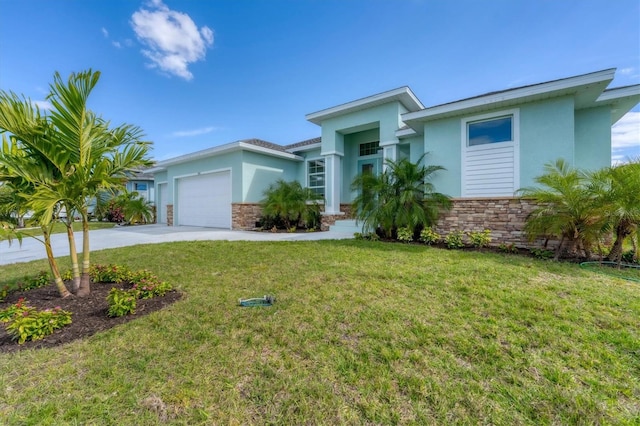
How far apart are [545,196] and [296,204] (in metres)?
8.48

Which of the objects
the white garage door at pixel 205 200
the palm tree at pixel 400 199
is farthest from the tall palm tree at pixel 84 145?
the white garage door at pixel 205 200

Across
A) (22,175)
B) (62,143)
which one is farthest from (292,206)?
(22,175)

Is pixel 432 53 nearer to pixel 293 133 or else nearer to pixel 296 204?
pixel 296 204

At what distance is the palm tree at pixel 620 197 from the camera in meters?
4.92

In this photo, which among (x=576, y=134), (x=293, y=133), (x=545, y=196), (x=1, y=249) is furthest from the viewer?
(x=293, y=133)

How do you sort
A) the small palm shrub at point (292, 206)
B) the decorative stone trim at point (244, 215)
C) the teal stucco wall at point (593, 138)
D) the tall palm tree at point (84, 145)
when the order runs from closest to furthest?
the tall palm tree at point (84, 145), the teal stucco wall at point (593, 138), the small palm shrub at point (292, 206), the decorative stone trim at point (244, 215)

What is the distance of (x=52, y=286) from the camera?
13.9 ft

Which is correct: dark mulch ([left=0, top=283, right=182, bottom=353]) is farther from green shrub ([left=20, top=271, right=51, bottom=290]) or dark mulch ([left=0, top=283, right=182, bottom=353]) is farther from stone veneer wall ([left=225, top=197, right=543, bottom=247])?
stone veneer wall ([left=225, top=197, right=543, bottom=247])

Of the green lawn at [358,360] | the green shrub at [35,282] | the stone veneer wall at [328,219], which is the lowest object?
the green lawn at [358,360]

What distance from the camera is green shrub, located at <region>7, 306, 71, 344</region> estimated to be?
2658 millimetres

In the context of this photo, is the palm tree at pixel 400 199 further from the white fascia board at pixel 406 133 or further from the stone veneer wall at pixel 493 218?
the white fascia board at pixel 406 133

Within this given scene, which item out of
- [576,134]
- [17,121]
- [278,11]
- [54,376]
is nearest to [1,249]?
[17,121]

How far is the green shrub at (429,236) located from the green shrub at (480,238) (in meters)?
0.90

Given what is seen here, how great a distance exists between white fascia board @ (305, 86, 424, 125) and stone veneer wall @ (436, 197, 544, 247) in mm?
4882
